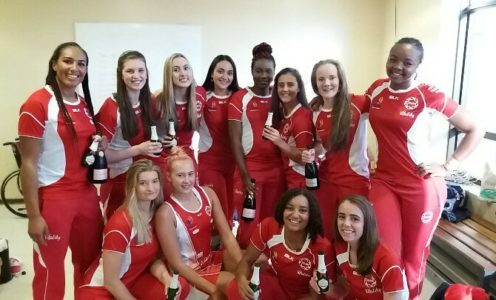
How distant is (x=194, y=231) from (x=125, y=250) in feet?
1.19

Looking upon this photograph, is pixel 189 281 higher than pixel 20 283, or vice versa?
pixel 189 281

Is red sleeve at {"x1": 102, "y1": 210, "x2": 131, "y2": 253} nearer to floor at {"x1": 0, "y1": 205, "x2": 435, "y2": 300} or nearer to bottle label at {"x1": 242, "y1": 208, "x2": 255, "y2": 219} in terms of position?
bottle label at {"x1": 242, "y1": 208, "x2": 255, "y2": 219}

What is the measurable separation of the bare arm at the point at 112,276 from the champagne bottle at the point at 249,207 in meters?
0.90

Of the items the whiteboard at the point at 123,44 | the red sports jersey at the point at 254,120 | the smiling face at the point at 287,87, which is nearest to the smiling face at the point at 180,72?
the red sports jersey at the point at 254,120

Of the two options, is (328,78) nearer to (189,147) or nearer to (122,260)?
(189,147)

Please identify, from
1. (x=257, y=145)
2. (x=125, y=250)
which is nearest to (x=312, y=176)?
(x=257, y=145)

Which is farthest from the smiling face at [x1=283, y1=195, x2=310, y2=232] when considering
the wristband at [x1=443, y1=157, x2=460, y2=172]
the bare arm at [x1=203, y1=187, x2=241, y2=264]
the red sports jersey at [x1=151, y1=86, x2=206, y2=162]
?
the red sports jersey at [x1=151, y1=86, x2=206, y2=162]

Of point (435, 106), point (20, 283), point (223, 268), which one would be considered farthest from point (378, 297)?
point (20, 283)

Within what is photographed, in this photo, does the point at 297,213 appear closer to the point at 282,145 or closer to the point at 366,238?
the point at 366,238

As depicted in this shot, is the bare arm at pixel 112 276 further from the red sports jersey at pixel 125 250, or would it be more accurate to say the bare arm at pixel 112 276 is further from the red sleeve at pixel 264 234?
the red sleeve at pixel 264 234

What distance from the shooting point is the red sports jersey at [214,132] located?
2842 mm

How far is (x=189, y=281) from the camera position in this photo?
2.07 m

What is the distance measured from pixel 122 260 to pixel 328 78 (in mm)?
1462

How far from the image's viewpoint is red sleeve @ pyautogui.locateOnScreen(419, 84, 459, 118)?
6.88 feet
